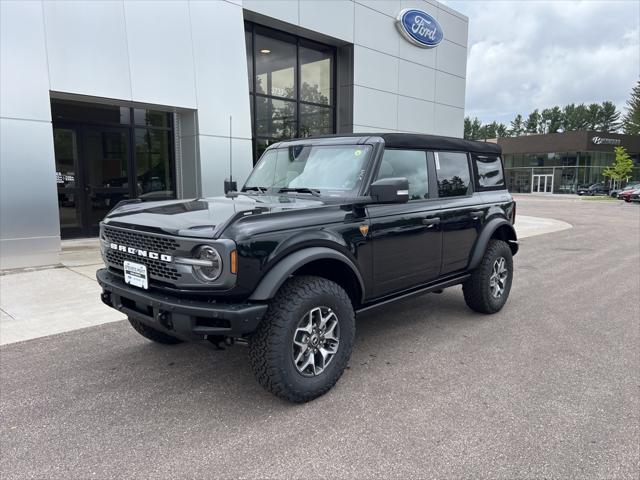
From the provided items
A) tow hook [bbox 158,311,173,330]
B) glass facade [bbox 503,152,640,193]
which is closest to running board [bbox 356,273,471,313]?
tow hook [bbox 158,311,173,330]

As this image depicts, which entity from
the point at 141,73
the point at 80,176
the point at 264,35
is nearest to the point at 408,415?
the point at 141,73

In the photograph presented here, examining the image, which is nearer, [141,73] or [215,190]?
[141,73]

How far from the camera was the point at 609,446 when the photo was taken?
2754 millimetres

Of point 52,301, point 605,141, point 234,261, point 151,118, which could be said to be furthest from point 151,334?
point 605,141

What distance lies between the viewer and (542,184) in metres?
51.9

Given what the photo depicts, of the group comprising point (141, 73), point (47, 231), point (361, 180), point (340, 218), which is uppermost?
point (141, 73)

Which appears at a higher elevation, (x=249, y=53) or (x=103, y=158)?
(x=249, y=53)

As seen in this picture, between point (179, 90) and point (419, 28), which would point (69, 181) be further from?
point (419, 28)

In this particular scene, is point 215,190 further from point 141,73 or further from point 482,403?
point 482,403

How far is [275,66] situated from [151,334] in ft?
36.1

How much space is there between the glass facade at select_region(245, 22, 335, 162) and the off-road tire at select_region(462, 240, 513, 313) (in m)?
9.08

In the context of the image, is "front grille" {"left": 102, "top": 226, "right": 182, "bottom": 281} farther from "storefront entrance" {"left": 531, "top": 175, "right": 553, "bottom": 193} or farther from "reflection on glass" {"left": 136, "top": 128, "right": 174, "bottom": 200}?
"storefront entrance" {"left": 531, "top": 175, "right": 553, "bottom": 193}

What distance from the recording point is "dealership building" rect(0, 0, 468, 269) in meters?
7.79

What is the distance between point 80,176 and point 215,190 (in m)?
3.04
